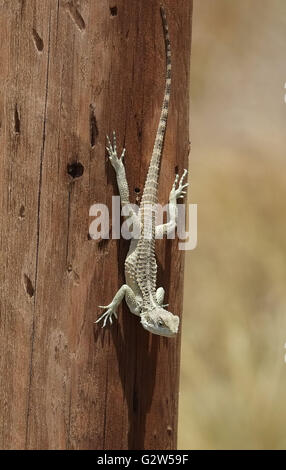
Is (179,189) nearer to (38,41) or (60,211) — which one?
(60,211)

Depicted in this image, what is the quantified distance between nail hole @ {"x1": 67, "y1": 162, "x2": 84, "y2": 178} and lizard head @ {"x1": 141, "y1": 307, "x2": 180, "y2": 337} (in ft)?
2.31

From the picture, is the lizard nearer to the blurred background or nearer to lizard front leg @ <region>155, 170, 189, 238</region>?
lizard front leg @ <region>155, 170, 189, 238</region>

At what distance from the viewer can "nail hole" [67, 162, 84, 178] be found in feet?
10.9

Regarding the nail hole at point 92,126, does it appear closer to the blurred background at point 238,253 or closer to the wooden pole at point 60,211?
the wooden pole at point 60,211

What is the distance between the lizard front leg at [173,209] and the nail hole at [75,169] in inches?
19.3

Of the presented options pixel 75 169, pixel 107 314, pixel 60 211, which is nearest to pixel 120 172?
pixel 75 169

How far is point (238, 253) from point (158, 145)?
351cm

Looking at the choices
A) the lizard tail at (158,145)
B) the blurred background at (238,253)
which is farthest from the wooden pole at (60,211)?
the blurred background at (238,253)

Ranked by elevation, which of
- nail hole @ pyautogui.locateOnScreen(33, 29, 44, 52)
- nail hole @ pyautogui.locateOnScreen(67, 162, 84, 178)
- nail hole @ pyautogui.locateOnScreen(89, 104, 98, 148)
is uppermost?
nail hole @ pyautogui.locateOnScreen(33, 29, 44, 52)

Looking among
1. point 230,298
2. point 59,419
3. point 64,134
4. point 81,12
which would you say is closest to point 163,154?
point 64,134

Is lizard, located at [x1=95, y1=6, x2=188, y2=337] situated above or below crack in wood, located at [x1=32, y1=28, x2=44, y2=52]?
below

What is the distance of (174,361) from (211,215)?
3.43m

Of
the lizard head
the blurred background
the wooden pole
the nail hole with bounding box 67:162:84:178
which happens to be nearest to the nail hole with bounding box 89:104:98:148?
the wooden pole

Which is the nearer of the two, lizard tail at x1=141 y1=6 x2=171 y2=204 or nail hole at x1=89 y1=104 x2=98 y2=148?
nail hole at x1=89 y1=104 x2=98 y2=148
